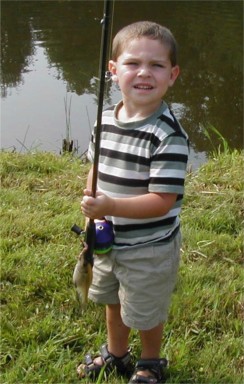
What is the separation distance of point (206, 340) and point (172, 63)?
1173 millimetres

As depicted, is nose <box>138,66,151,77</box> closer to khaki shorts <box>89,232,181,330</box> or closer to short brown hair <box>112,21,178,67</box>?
short brown hair <box>112,21,178,67</box>

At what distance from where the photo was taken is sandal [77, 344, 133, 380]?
239 centimetres

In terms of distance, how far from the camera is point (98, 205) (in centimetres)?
200

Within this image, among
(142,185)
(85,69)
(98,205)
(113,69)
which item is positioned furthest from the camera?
(85,69)

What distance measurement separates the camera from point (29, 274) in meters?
2.88

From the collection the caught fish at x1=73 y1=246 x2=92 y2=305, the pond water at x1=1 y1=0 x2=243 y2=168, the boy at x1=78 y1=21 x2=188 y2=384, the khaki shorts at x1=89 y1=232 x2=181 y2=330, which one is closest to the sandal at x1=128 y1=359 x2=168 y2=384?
the boy at x1=78 y1=21 x2=188 y2=384

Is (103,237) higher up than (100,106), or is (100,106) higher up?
(100,106)

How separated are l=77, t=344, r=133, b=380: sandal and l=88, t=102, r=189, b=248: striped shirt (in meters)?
0.52

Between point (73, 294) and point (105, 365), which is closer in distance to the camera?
point (105, 365)

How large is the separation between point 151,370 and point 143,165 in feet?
2.70

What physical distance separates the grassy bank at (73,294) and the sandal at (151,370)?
0.06 meters

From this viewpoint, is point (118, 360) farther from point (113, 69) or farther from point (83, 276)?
point (113, 69)

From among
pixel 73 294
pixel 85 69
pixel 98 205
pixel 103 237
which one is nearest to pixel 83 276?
pixel 103 237

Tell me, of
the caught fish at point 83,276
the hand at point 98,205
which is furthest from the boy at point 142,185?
the caught fish at point 83,276
